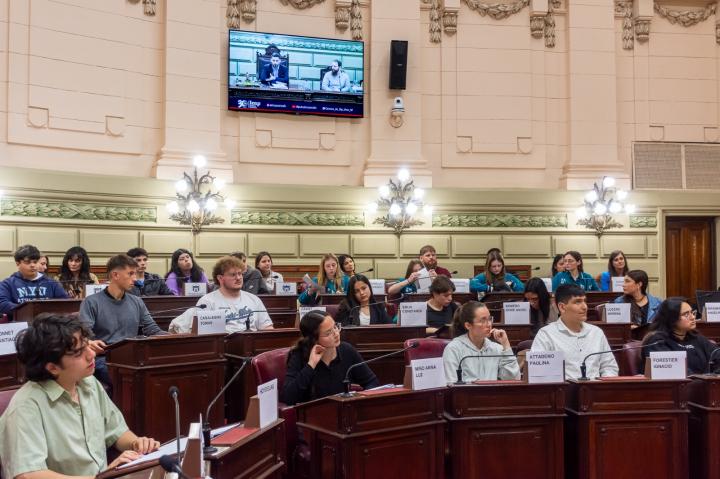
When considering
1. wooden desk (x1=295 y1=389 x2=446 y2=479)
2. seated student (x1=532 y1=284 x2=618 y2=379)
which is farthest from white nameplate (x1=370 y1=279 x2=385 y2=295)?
wooden desk (x1=295 y1=389 x2=446 y2=479)

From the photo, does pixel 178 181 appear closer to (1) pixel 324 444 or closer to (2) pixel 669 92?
(1) pixel 324 444

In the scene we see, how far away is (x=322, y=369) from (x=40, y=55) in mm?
7953

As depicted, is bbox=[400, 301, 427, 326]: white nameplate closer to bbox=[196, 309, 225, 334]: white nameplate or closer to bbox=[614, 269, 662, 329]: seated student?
bbox=[196, 309, 225, 334]: white nameplate

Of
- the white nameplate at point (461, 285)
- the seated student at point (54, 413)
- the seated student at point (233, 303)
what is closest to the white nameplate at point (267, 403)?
the seated student at point (54, 413)

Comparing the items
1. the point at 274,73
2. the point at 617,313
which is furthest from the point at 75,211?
the point at 617,313

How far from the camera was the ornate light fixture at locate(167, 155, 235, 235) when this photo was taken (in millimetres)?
11203

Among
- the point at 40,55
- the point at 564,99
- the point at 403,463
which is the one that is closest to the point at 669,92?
the point at 564,99

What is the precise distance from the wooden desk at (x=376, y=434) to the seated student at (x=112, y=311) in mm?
1985

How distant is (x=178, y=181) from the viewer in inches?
441

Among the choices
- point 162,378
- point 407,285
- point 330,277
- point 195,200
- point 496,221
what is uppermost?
point 195,200

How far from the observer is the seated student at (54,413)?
2689mm

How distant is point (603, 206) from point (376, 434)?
9928 millimetres

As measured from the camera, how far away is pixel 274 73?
1216cm

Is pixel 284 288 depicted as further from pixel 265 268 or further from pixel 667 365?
pixel 667 365
